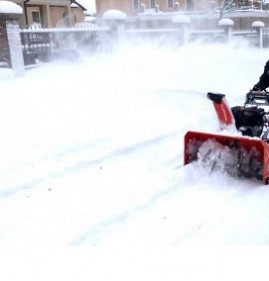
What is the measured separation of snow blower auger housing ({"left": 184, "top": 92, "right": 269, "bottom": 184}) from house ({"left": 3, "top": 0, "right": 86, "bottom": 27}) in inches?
919

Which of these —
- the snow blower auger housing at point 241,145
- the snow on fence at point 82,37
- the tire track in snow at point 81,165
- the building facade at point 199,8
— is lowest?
the tire track in snow at point 81,165

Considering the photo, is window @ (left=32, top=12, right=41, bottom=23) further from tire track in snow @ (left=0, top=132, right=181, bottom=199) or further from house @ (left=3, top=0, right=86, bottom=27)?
tire track in snow @ (left=0, top=132, right=181, bottom=199)

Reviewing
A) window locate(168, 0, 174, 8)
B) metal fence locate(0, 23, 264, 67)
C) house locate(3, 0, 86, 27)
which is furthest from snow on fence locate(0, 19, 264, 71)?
window locate(168, 0, 174, 8)

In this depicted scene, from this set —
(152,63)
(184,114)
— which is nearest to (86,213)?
(184,114)

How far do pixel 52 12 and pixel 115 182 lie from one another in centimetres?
2639

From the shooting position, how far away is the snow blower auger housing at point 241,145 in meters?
4.53

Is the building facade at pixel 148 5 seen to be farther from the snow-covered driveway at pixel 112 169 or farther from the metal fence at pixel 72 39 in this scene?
the snow-covered driveway at pixel 112 169

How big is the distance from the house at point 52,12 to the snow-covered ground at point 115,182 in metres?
17.8

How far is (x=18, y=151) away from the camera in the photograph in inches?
243

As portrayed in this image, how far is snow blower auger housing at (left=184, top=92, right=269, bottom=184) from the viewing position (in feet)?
14.9

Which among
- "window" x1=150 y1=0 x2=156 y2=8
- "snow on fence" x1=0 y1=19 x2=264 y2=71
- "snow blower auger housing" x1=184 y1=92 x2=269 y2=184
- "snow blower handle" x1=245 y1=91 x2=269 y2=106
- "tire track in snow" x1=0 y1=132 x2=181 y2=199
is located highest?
"window" x1=150 y1=0 x2=156 y2=8

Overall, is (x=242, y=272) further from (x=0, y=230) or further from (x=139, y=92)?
(x=139, y=92)

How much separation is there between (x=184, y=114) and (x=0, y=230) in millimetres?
5425

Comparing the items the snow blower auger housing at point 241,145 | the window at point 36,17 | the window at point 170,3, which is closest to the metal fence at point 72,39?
the snow blower auger housing at point 241,145
